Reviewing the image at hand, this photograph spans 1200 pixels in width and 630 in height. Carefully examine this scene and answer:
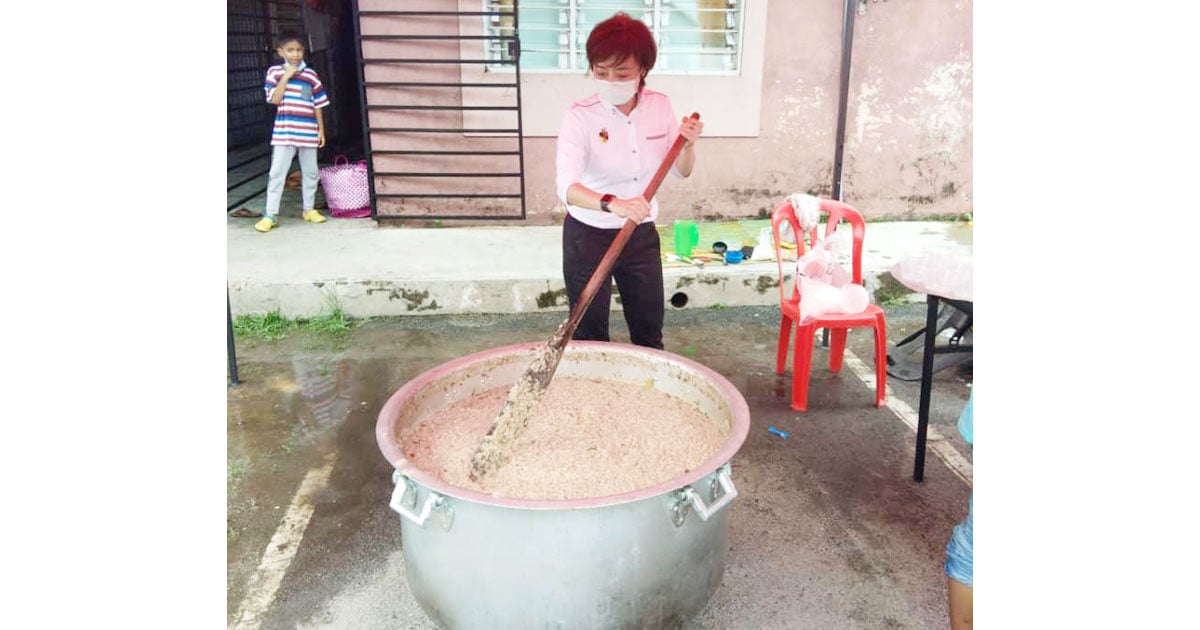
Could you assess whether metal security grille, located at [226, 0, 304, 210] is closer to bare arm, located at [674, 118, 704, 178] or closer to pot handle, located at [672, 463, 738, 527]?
bare arm, located at [674, 118, 704, 178]

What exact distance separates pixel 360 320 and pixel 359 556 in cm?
268

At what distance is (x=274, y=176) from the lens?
262 inches

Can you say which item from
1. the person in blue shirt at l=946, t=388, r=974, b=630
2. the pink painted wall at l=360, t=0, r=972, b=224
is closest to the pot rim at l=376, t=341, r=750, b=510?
the person in blue shirt at l=946, t=388, r=974, b=630

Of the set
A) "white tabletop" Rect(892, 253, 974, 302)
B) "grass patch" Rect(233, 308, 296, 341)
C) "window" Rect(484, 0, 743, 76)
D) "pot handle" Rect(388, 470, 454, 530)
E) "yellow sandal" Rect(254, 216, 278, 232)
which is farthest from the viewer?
"yellow sandal" Rect(254, 216, 278, 232)

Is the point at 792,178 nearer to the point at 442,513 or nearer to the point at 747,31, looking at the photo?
the point at 747,31

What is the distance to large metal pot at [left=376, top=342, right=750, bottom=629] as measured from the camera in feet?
7.15

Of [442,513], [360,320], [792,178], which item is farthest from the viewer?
[792,178]

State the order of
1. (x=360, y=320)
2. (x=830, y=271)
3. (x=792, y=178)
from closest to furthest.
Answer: (x=830, y=271) → (x=360, y=320) → (x=792, y=178)

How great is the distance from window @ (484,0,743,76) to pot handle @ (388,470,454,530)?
481 cm

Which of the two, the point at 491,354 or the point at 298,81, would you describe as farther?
the point at 298,81

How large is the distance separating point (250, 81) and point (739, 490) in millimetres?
9651

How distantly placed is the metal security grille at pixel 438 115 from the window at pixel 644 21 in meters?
0.12
